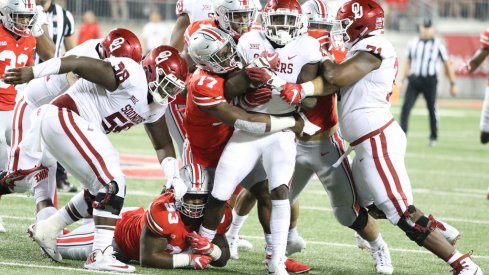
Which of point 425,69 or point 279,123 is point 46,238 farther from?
point 425,69

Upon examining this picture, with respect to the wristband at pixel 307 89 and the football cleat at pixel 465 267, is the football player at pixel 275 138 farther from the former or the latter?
the football cleat at pixel 465 267

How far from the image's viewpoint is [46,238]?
244 inches

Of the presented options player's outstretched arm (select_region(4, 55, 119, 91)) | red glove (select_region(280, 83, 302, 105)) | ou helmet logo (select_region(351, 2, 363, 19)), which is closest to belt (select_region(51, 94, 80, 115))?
player's outstretched arm (select_region(4, 55, 119, 91))

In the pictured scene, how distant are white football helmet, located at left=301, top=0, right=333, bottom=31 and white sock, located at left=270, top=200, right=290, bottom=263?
1.47m

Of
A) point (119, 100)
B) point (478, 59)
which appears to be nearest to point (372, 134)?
point (119, 100)

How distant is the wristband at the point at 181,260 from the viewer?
6.14 meters

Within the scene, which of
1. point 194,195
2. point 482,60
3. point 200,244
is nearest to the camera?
point 200,244

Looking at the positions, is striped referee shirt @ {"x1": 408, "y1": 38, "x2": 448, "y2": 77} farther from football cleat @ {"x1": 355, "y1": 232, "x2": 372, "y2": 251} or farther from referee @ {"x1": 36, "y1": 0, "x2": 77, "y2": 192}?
football cleat @ {"x1": 355, "y1": 232, "x2": 372, "y2": 251}

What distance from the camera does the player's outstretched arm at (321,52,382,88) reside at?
6031mm

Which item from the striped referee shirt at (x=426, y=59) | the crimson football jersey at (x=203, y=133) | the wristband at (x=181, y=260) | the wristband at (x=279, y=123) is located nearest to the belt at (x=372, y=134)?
the wristband at (x=279, y=123)

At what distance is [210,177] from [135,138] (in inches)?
332

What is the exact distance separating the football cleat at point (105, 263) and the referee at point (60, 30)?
352 centimetres

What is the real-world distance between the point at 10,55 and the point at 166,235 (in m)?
2.32

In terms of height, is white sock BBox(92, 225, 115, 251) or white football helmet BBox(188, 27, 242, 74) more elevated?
white football helmet BBox(188, 27, 242, 74)
